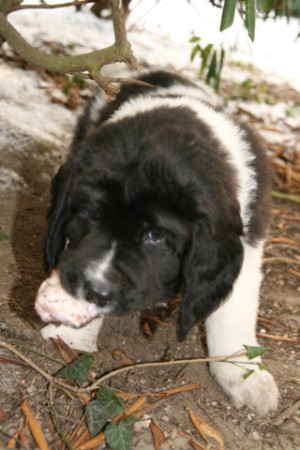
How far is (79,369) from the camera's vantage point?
2877mm

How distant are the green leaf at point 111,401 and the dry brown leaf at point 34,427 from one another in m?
0.29

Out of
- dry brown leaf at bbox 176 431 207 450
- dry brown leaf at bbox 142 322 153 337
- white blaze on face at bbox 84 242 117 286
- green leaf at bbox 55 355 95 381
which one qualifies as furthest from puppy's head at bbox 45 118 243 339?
dry brown leaf at bbox 142 322 153 337

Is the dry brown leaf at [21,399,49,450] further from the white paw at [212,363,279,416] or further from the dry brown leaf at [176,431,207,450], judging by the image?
the white paw at [212,363,279,416]

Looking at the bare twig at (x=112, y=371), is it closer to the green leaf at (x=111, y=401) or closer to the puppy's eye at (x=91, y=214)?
the green leaf at (x=111, y=401)

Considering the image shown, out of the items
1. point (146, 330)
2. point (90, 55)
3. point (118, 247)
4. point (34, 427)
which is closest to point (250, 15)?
point (90, 55)

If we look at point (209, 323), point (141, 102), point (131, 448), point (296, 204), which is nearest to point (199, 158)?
point (141, 102)

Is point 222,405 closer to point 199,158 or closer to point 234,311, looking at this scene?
point 234,311

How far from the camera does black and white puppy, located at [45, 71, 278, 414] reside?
254 cm

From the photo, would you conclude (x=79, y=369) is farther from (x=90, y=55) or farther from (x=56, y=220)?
(x=90, y=55)

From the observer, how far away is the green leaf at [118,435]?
2.61 m

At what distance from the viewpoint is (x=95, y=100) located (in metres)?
4.25

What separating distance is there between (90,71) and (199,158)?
972 millimetres

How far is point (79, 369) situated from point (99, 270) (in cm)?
65

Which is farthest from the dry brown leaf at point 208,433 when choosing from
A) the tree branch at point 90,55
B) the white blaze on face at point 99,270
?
the tree branch at point 90,55
